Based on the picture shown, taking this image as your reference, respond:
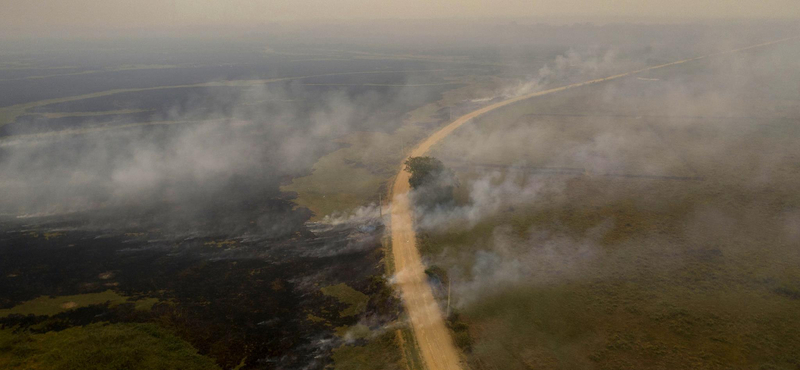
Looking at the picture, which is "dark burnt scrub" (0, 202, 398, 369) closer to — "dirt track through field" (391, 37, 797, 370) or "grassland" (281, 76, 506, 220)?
"dirt track through field" (391, 37, 797, 370)

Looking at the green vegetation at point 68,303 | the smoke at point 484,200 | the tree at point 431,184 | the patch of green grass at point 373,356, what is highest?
the tree at point 431,184

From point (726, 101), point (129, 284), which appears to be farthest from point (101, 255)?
point (726, 101)

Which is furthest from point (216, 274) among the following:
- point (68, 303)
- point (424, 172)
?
point (424, 172)

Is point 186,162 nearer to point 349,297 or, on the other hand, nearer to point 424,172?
point 424,172

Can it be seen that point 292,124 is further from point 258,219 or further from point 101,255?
point 101,255

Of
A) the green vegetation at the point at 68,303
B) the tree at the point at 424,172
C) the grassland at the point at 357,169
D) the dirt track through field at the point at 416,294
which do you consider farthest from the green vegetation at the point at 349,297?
the tree at the point at 424,172

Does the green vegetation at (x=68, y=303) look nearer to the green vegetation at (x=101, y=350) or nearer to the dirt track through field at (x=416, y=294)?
the green vegetation at (x=101, y=350)
